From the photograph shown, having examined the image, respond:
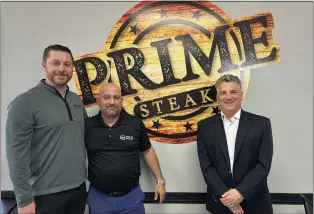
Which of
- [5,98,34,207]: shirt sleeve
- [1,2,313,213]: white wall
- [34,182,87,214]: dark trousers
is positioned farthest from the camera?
[1,2,313,213]: white wall

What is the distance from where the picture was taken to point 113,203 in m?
1.88

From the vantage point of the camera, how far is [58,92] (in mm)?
1731

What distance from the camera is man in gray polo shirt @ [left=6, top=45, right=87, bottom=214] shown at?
154 cm

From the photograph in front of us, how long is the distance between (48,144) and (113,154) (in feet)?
1.43

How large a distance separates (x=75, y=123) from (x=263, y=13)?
1642 mm

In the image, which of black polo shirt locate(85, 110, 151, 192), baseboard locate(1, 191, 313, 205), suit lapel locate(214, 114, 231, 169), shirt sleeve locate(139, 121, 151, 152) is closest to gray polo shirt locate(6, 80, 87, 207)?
black polo shirt locate(85, 110, 151, 192)

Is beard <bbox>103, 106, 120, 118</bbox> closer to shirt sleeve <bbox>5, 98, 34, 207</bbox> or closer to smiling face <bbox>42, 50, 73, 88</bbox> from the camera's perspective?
smiling face <bbox>42, 50, 73, 88</bbox>

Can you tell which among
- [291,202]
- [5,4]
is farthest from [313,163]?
[5,4]

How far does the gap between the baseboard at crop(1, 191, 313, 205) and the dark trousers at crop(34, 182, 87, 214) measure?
0.63 m

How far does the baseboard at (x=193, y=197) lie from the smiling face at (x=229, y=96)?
2.81 feet

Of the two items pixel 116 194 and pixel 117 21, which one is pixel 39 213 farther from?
pixel 117 21

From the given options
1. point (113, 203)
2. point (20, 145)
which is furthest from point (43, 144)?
point (113, 203)

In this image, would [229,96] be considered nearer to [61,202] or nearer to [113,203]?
[113,203]

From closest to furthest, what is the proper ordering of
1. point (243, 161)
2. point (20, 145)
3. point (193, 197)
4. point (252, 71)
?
point (20, 145) → point (243, 161) → point (252, 71) → point (193, 197)
